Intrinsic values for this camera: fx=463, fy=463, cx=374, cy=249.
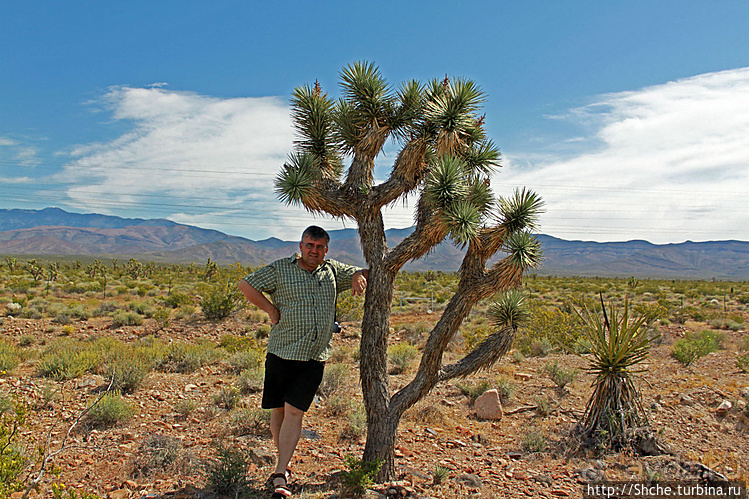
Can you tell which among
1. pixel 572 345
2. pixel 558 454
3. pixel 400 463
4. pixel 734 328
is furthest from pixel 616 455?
pixel 734 328

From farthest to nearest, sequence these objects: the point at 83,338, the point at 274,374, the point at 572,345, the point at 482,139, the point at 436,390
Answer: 1. the point at 83,338
2. the point at 572,345
3. the point at 436,390
4. the point at 482,139
5. the point at 274,374

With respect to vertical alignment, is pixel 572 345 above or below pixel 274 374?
below

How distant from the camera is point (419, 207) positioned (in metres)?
5.21

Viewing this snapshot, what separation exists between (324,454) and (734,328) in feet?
57.6

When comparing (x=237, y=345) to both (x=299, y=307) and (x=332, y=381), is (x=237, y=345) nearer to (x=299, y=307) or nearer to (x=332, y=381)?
(x=332, y=381)

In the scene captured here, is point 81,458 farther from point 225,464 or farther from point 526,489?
point 526,489

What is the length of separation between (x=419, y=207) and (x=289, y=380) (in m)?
2.31

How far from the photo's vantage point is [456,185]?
461 centimetres

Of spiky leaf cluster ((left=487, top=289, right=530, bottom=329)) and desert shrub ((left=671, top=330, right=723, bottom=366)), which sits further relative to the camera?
desert shrub ((left=671, top=330, right=723, bottom=366))

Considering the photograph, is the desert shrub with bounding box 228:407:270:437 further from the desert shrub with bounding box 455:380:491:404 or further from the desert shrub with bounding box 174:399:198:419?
the desert shrub with bounding box 455:380:491:404

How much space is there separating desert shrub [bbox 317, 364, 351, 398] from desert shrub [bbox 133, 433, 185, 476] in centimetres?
302

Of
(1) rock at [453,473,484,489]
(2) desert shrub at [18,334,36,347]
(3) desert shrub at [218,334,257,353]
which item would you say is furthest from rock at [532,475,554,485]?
(2) desert shrub at [18,334,36,347]

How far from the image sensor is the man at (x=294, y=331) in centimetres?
423

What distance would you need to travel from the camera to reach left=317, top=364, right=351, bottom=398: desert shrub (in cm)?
814
